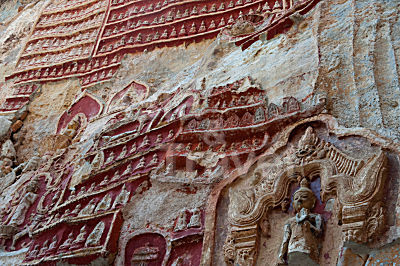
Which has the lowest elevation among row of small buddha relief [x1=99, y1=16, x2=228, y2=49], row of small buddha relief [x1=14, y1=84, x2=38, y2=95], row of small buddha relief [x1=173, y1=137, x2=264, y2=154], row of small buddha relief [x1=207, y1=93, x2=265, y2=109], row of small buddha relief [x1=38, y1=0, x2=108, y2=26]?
row of small buddha relief [x1=173, y1=137, x2=264, y2=154]

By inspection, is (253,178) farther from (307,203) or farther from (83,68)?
(83,68)

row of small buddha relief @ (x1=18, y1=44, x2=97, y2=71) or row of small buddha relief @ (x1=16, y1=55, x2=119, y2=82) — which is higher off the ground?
row of small buddha relief @ (x1=18, y1=44, x2=97, y2=71)

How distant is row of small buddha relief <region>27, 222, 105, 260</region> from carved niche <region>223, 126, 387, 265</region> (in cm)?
192

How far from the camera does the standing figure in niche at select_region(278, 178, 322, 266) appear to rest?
3.78m

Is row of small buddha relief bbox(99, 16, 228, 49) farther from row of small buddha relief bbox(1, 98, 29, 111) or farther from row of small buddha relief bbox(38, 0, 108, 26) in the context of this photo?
row of small buddha relief bbox(1, 98, 29, 111)

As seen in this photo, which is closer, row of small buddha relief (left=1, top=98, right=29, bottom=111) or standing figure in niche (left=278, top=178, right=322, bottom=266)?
standing figure in niche (left=278, top=178, right=322, bottom=266)

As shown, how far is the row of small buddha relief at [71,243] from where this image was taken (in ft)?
18.3

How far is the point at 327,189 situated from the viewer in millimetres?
4133

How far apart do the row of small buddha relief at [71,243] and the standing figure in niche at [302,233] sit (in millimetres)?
2560

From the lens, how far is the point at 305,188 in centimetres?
423

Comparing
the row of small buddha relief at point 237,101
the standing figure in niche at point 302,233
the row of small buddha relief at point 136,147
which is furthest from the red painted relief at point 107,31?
the standing figure in niche at point 302,233

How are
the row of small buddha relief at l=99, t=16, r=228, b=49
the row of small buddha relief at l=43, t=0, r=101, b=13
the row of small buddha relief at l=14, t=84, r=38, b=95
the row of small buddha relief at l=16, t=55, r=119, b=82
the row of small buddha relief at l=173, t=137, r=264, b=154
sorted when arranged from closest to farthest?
the row of small buddha relief at l=173, t=137, r=264, b=154
the row of small buddha relief at l=99, t=16, r=228, b=49
the row of small buddha relief at l=16, t=55, r=119, b=82
the row of small buddha relief at l=14, t=84, r=38, b=95
the row of small buddha relief at l=43, t=0, r=101, b=13

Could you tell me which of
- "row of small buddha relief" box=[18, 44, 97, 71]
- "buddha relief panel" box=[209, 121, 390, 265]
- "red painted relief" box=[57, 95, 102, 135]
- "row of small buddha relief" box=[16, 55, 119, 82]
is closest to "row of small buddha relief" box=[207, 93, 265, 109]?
"buddha relief panel" box=[209, 121, 390, 265]

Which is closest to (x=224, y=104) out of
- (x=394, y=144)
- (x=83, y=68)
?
(x=394, y=144)
